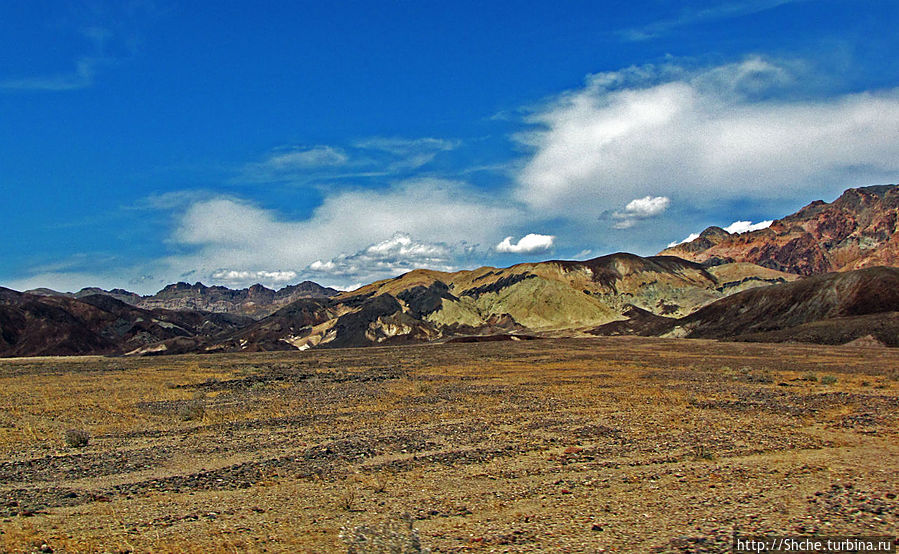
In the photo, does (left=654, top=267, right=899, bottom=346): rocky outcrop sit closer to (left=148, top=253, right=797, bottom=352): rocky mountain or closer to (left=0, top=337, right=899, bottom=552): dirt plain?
(left=148, top=253, right=797, bottom=352): rocky mountain

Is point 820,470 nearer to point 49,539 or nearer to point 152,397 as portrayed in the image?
point 49,539

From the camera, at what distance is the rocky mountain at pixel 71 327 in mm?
148000

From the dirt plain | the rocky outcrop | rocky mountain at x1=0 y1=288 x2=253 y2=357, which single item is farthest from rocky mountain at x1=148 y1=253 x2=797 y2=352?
the dirt plain

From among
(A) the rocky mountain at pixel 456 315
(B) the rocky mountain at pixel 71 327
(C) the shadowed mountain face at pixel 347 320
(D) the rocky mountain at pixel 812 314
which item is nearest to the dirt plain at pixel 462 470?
(D) the rocky mountain at pixel 812 314

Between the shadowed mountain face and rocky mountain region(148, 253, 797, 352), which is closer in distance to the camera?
the shadowed mountain face

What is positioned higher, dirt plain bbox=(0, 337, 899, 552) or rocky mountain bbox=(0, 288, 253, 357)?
rocky mountain bbox=(0, 288, 253, 357)

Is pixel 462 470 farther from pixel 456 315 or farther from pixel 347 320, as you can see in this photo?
pixel 456 315

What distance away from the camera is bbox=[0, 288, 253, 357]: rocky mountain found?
486 ft

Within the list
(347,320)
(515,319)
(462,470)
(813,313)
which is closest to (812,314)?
(813,313)

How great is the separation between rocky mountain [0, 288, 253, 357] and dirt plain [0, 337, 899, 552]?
14061 cm

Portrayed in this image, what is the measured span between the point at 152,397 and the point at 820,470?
32.8 metres

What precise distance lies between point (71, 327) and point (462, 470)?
178310mm

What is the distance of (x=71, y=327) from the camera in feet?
530

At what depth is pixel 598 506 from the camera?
11.6 metres
